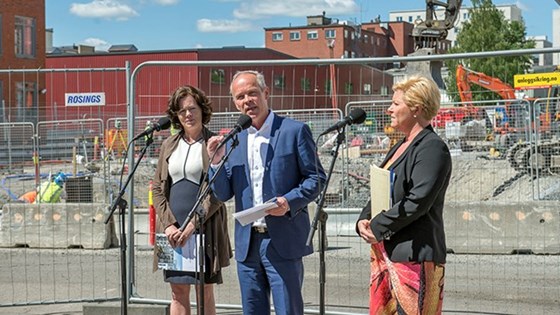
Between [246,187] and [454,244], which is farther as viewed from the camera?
[454,244]

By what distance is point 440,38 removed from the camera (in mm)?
23375

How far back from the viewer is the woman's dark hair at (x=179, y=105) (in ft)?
21.0

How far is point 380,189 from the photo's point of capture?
5.00 metres

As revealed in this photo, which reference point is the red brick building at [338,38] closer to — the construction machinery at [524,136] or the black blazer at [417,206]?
the construction machinery at [524,136]

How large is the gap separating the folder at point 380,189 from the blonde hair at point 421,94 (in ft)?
1.35

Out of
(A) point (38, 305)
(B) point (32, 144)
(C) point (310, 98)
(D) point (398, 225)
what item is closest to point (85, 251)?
(B) point (32, 144)

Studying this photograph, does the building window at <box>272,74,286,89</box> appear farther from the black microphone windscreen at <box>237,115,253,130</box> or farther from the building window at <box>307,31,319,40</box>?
the building window at <box>307,31,319,40</box>

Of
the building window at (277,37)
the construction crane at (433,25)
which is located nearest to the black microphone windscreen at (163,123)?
the construction crane at (433,25)

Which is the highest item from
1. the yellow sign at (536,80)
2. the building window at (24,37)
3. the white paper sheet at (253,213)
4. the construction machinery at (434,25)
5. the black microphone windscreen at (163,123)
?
the building window at (24,37)

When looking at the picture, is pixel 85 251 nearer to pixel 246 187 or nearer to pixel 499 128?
pixel 499 128

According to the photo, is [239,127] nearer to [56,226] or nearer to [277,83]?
[277,83]

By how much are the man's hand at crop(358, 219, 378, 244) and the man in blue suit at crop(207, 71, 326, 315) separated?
398mm

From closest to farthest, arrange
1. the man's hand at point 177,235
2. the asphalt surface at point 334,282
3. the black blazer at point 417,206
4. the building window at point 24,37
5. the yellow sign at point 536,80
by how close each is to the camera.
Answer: the black blazer at point 417,206 → the man's hand at point 177,235 → the asphalt surface at point 334,282 → the yellow sign at point 536,80 → the building window at point 24,37

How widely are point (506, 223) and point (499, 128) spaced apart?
2132 millimetres
